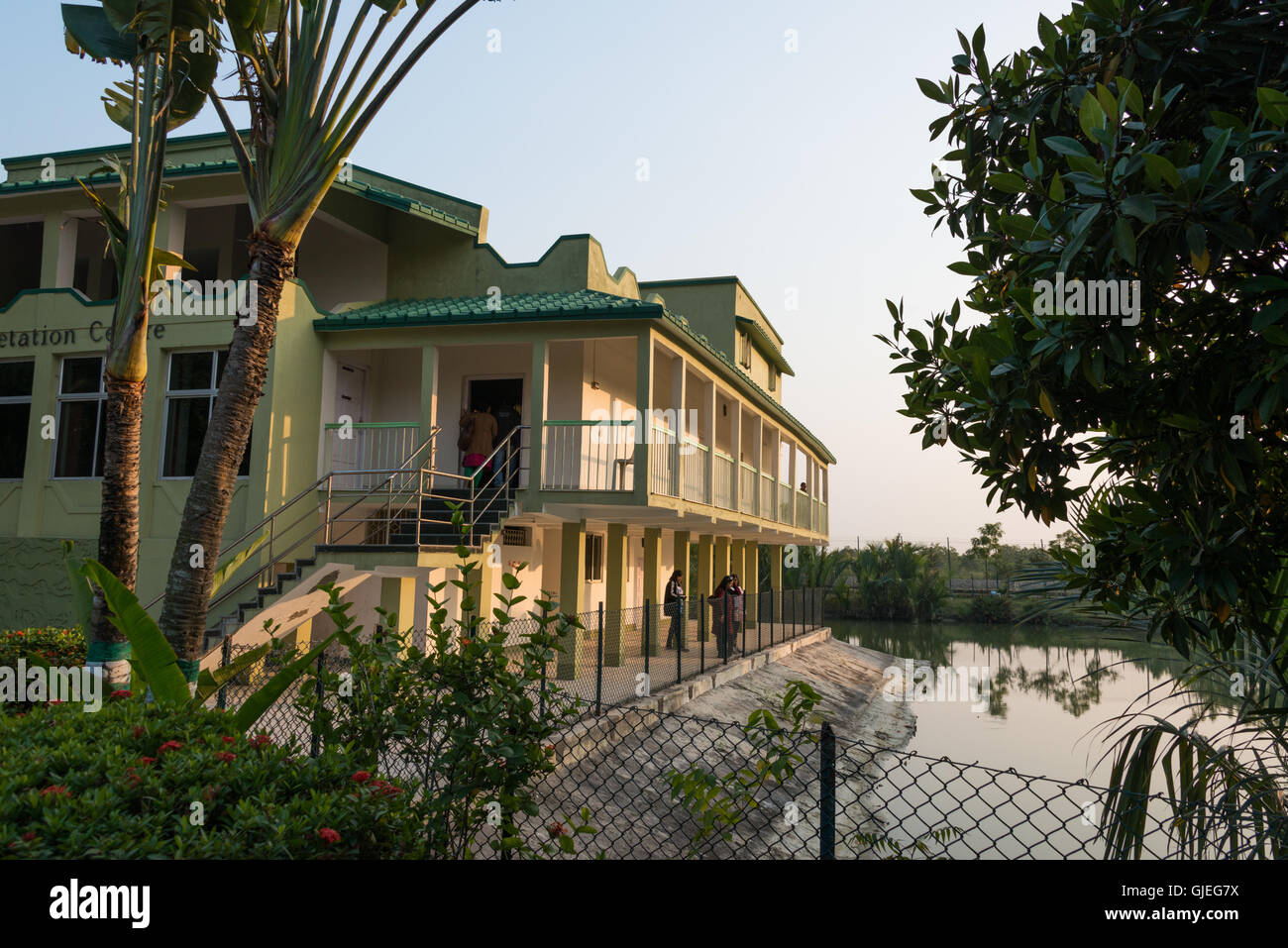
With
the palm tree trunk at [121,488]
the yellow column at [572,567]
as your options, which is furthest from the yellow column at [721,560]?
the palm tree trunk at [121,488]

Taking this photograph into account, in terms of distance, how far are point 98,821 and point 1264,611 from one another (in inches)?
171

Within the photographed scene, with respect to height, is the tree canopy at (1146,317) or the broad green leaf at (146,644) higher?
the tree canopy at (1146,317)

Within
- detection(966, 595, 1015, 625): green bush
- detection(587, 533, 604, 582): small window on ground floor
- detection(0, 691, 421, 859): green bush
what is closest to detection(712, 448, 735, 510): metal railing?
detection(587, 533, 604, 582): small window on ground floor

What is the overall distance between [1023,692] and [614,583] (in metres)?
16.2

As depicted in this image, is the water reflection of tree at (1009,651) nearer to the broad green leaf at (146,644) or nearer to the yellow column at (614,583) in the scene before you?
the yellow column at (614,583)

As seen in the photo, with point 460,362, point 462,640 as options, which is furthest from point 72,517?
point 462,640

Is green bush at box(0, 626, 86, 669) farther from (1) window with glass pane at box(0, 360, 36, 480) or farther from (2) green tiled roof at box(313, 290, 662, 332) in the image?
(2) green tiled roof at box(313, 290, 662, 332)

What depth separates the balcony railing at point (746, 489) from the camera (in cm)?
2077

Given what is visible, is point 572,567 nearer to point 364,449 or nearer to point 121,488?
point 364,449

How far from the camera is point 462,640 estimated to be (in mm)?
3701

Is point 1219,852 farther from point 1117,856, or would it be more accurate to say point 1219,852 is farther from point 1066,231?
point 1066,231

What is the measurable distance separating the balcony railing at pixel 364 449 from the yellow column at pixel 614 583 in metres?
4.22

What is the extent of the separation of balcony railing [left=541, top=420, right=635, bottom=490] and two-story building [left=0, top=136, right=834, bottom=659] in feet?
0.17

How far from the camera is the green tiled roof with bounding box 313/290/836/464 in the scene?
14945 millimetres
